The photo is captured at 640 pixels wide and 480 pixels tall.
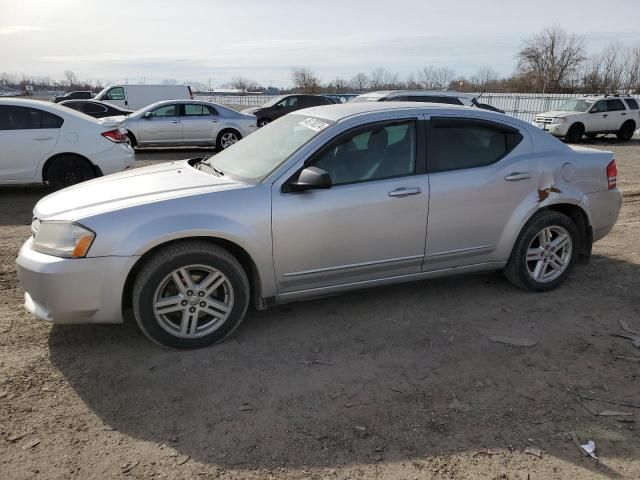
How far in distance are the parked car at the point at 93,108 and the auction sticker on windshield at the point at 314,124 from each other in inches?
603

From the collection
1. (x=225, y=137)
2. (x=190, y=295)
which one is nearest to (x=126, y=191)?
(x=190, y=295)

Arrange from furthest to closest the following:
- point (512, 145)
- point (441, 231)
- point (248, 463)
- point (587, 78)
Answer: point (587, 78) < point (512, 145) < point (441, 231) < point (248, 463)

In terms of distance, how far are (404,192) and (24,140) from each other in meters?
6.81

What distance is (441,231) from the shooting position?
4.05 metres

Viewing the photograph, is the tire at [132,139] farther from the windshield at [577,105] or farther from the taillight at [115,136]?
the windshield at [577,105]

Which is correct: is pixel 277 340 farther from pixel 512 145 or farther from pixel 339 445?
pixel 512 145

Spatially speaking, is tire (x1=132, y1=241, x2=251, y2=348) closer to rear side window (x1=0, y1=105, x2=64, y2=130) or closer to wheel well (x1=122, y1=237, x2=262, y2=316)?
wheel well (x1=122, y1=237, x2=262, y2=316)

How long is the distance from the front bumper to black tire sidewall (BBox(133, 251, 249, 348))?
0.14 m

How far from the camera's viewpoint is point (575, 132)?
19.3 meters

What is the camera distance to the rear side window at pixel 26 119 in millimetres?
8070

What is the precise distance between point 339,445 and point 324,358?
89cm

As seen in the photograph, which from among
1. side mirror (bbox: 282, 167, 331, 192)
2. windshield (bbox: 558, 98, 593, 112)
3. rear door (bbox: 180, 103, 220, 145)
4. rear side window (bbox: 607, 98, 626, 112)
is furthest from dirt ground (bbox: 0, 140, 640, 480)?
rear side window (bbox: 607, 98, 626, 112)

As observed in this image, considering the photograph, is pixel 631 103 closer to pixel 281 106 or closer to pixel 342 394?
pixel 281 106

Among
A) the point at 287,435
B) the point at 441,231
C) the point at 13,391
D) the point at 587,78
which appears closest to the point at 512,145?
the point at 441,231
